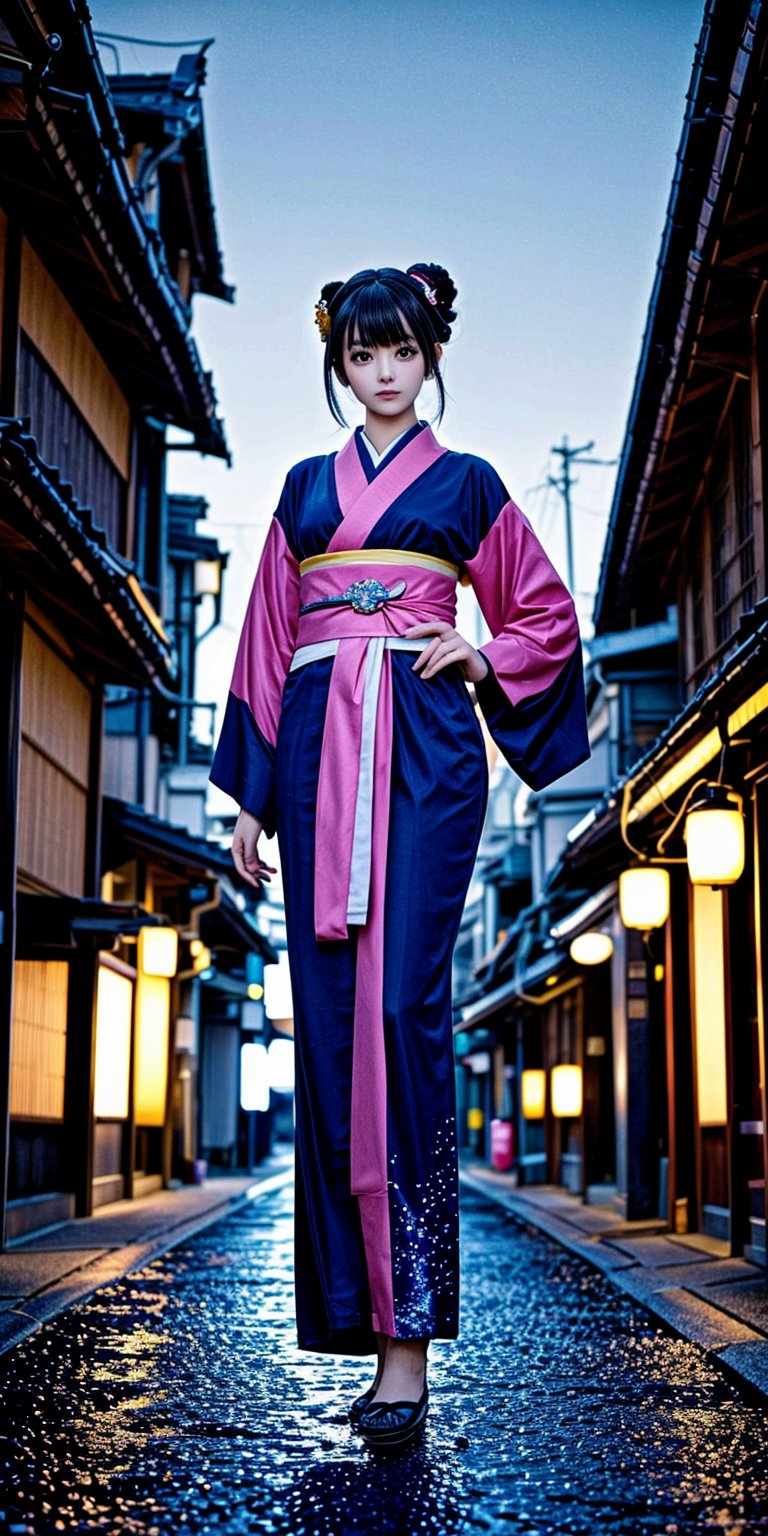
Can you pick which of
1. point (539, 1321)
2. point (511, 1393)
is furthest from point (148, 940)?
point (511, 1393)

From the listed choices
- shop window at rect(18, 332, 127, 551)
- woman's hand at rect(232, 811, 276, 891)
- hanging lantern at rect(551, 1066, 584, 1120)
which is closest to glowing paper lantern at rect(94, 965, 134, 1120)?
shop window at rect(18, 332, 127, 551)

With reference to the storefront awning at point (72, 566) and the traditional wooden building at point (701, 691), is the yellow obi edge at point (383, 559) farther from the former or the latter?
the storefront awning at point (72, 566)

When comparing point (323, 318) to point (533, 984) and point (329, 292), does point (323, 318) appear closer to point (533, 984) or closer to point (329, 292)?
point (329, 292)

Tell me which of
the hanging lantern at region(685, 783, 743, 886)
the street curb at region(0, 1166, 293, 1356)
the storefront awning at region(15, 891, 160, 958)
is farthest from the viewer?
the storefront awning at region(15, 891, 160, 958)

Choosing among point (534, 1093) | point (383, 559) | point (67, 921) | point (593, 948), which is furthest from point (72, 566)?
point (534, 1093)

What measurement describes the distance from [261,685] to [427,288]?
125 centimetres

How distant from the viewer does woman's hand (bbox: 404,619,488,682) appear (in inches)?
190

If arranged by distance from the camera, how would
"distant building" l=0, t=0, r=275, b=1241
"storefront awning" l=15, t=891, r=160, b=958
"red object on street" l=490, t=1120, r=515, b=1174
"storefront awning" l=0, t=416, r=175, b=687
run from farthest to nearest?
"red object on street" l=490, t=1120, r=515, b=1174, "storefront awning" l=15, t=891, r=160, b=958, "distant building" l=0, t=0, r=275, b=1241, "storefront awning" l=0, t=416, r=175, b=687

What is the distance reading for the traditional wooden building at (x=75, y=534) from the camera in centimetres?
1070

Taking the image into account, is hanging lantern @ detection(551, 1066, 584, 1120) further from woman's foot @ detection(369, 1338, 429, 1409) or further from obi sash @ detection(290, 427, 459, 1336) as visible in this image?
woman's foot @ detection(369, 1338, 429, 1409)

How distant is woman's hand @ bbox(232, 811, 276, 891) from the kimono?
48 mm

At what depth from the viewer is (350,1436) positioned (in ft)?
14.4

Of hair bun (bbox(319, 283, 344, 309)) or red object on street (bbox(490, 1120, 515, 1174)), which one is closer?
hair bun (bbox(319, 283, 344, 309))

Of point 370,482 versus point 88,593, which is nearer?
point 370,482
